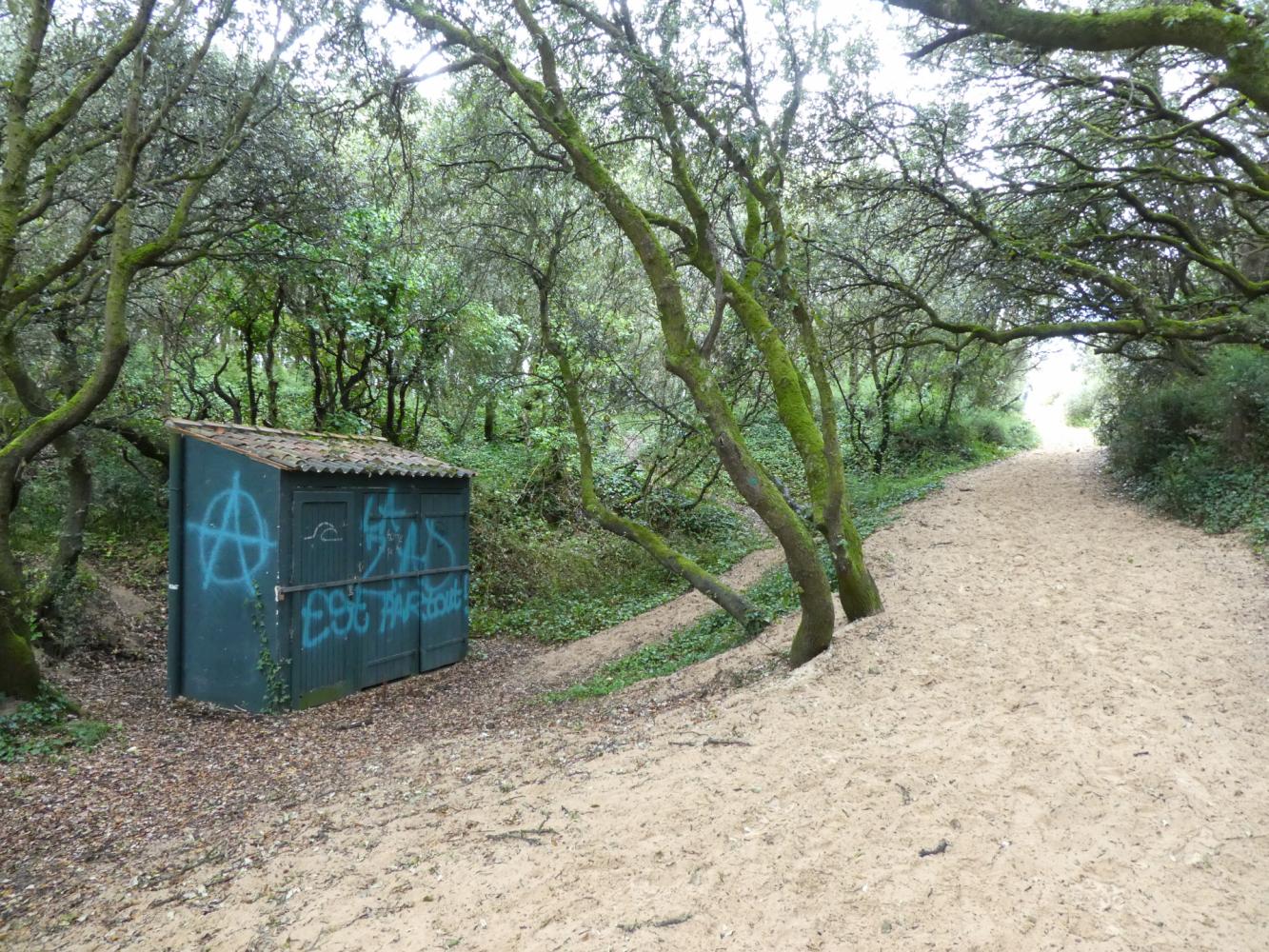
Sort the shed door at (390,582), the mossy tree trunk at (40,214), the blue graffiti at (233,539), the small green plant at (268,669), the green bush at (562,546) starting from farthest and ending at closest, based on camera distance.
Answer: the green bush at (562,546), the shed door at (390,582), the blue graffiti at (233,539), the small green plant at (268,669), the mossy tree trunk at (40,214)

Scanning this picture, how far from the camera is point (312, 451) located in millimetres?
8367

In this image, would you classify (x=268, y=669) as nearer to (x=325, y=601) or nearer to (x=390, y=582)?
(x=325, y=601)

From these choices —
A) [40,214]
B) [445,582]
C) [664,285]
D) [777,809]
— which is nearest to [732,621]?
[445,582]

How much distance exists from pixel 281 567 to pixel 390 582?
1652 mm

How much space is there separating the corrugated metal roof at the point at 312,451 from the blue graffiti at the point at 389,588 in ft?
1.36

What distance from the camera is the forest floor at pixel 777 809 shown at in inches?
126

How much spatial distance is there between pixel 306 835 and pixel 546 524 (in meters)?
10.1

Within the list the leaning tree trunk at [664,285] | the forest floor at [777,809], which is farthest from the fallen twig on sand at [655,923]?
the leaning tree trunk at [664,285]

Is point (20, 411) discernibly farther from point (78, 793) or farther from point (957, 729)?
point (957, 729)

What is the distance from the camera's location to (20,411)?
31.2 ft

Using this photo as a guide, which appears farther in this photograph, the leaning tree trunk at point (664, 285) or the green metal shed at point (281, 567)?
the green metal shed at point (281, 567)

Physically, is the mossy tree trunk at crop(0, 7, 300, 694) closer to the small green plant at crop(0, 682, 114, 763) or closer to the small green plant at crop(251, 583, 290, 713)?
the small green plant at crop(0, 682, 114, 763)

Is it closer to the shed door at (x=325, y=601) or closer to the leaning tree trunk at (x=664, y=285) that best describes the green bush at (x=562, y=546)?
the shed door at (x=325, y=601)

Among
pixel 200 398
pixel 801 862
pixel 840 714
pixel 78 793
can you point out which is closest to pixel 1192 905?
pixel 801 862
